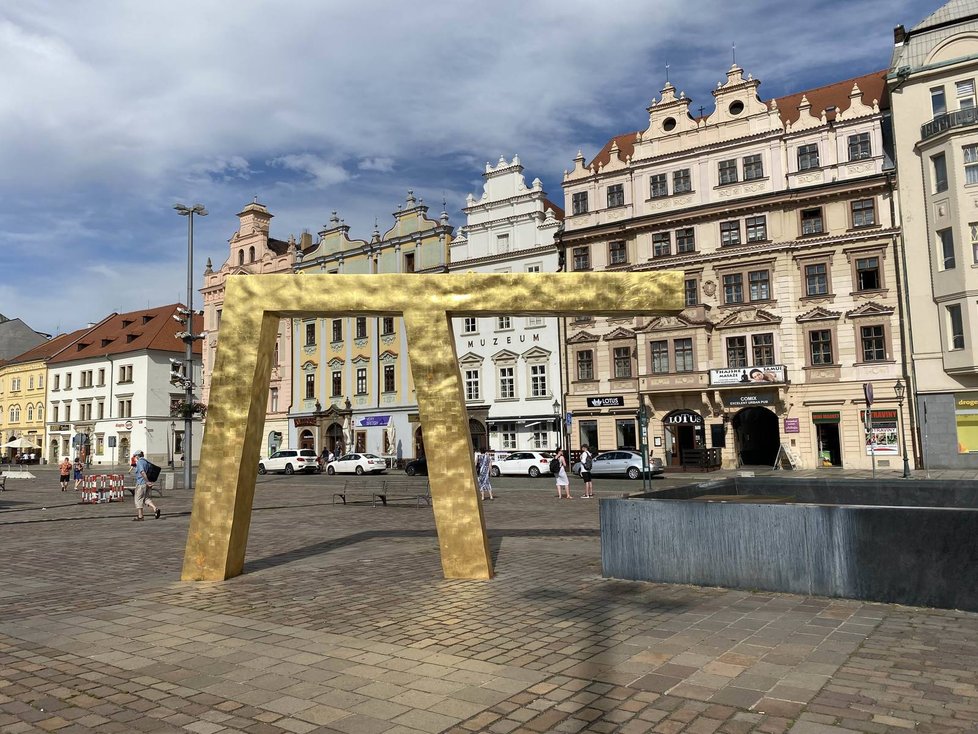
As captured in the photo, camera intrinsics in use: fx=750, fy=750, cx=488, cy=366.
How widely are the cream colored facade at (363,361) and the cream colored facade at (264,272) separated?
85cm

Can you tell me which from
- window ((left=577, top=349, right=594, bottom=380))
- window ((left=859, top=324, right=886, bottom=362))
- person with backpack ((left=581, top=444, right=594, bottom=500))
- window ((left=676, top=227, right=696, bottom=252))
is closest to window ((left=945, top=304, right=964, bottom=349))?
window ((left=859, top=324, right=886, bottom=362))

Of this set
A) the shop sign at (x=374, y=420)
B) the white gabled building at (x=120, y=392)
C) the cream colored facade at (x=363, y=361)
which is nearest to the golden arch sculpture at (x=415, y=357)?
the cream colored facade at (x=363, y=361)

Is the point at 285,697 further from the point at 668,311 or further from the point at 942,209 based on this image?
the point at 942,209

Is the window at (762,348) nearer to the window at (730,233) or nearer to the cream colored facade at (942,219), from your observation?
the window at (730,233)

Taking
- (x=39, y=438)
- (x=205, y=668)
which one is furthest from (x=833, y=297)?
(x=39, y=438)

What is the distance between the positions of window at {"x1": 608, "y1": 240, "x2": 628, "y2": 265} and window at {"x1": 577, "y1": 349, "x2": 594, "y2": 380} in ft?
16.4

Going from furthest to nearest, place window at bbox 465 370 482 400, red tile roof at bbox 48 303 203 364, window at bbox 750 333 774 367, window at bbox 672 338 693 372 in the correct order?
1. red tile roof at bbox 48 303 203 364
2. window at bbox 465 370 482 400
3. window at bbox 672 338 693 372
4. window at bbox 750 333 774 367

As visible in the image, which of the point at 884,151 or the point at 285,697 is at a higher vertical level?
the point at 884,151

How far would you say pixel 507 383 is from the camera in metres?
44.1

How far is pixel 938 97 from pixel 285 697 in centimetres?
3671

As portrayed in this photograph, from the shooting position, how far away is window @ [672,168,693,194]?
1507 inches

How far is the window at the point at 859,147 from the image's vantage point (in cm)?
3397

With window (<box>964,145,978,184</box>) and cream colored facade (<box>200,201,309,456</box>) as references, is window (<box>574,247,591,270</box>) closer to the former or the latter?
window (<box>964,145,978,184</box>)

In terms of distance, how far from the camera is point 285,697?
540 cm
